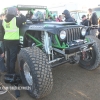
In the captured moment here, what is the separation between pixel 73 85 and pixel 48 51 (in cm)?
98

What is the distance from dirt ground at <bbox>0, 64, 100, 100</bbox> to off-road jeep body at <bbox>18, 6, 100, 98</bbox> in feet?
0.84

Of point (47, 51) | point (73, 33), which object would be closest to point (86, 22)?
point (73, 33)

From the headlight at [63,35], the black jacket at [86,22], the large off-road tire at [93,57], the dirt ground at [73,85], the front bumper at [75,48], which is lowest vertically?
the dirt ground at [73,85]

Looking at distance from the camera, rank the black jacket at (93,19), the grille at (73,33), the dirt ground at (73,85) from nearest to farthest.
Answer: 1. the dirt ground at (73,85)
2. the grille at (73,33)
3. the black jacket at (93,19)

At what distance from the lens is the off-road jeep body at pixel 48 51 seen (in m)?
3.01

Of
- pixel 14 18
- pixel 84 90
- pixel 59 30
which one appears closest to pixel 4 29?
pixel 14 18

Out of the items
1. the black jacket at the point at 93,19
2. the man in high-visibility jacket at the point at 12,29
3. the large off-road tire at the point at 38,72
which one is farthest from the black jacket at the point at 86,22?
the large off-road tire at the point at 38,72

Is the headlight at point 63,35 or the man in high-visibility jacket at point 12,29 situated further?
the man in high-visibility jacket at point 12,29

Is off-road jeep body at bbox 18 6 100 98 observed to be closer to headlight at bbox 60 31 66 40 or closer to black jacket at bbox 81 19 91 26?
headlight at bbox 60 31 66 40

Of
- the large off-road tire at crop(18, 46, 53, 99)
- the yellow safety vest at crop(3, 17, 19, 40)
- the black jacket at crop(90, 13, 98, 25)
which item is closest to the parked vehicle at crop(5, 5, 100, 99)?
the large off-road tire at crop(18, 46, 53, 99)

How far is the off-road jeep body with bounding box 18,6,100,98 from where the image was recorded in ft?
9.87

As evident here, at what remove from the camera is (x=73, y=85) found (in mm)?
3732

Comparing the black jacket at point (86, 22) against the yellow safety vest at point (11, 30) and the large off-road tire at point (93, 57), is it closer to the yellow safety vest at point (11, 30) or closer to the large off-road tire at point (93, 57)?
the large off-road tire at point (93, 57)

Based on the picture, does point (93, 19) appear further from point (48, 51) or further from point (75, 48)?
point (48, 51)
